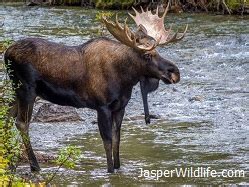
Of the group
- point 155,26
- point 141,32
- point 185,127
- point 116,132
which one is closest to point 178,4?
point 185,127

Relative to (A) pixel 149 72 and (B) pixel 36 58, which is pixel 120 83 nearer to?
(A) pixel 149 72

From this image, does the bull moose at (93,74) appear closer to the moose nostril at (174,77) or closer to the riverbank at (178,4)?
the moose nostril at (174,77)

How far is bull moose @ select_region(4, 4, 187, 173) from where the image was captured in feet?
31.1

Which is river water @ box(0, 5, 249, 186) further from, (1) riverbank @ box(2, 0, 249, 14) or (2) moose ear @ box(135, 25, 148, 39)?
(1) riverbank @ box(2, 0, 249, 14)

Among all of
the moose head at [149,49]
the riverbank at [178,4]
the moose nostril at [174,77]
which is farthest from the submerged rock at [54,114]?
the riverbank at [178,4]

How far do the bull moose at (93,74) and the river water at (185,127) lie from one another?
495 millimetres

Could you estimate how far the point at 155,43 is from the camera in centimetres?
939

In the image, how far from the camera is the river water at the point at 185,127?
9.49 meters

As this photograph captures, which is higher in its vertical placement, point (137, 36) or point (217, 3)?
point (137, 36)

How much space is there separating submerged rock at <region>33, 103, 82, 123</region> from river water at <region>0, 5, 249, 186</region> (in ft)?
0.68

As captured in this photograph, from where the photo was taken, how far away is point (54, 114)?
40.9 ft

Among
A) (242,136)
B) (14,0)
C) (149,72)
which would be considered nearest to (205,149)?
(242,136)

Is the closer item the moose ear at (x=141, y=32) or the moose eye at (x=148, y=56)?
the moose eye at (x=148, y=56)

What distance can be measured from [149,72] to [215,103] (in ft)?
14.1
